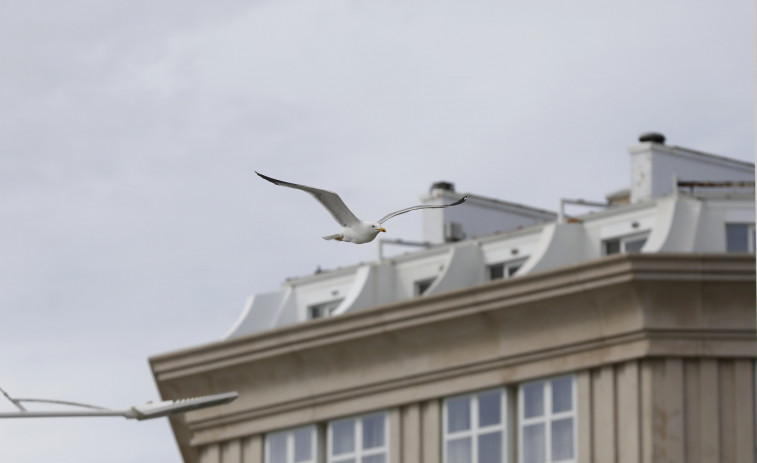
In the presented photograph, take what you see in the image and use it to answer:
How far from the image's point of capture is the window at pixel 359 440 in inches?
2827

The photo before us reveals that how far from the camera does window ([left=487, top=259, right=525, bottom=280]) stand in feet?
237

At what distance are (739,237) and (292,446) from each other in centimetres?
1454

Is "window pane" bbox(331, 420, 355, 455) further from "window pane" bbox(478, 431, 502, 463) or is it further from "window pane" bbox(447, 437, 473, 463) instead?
"window pane" bbox(478, 431, 502, 463)

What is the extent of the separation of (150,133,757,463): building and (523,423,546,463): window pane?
53 millimetres

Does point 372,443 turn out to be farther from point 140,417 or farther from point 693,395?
point 140,417

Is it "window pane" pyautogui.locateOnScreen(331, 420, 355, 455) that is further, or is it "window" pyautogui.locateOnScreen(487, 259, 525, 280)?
"window pane" pyautogui.locateOnScreen(331, 420, 355, 455)

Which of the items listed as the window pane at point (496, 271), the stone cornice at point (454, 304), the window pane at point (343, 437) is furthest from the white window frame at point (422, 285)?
the window pane at point (343, 437)

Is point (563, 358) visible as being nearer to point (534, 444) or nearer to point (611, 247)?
point (534, 444)

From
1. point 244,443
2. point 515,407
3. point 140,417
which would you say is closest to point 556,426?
point 515,407

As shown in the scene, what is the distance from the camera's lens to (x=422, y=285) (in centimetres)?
7456

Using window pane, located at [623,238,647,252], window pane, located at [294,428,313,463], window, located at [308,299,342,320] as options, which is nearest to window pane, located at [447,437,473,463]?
window pane, located at [294,428,313,463]

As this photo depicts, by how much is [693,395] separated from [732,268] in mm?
3531

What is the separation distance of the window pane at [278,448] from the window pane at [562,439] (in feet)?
31.4

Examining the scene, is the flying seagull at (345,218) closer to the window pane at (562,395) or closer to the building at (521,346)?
the building at (521,346)
